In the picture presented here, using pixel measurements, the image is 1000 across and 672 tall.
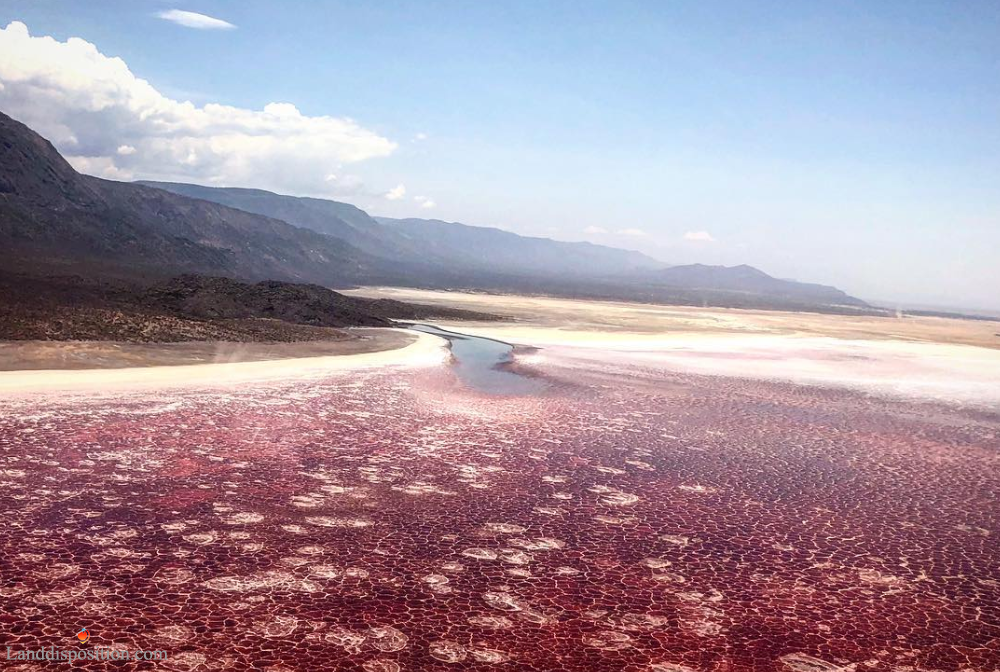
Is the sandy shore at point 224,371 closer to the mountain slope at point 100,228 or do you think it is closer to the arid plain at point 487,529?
the arid plain at point 487,529

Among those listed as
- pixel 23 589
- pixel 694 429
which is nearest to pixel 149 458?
pixel 23 589

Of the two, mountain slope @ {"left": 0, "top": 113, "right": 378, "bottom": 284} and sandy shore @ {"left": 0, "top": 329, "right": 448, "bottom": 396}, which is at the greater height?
mountain slope @ {"left": 0, "top": 113, "right": 378, "bottom": 284}

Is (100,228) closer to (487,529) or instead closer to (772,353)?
(772,353)

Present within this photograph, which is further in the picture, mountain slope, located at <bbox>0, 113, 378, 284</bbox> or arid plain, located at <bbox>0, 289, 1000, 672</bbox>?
mountain slope, located at <bbox>0, 113, 378, 284</bbox>

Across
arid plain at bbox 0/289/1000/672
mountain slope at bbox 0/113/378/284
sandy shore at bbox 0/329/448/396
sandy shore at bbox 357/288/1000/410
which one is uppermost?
mountain slope at bbox 0/113/378/284

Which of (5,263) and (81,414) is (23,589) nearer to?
(81,414)

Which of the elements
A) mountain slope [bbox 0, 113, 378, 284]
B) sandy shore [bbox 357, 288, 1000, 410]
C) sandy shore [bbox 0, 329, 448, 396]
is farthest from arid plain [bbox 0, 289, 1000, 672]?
mountain slope [bbox 0, 113, 378, 284]

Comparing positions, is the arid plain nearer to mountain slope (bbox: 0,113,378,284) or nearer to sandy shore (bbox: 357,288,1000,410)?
sandy shore (bbox: 357,288,1000,410)
